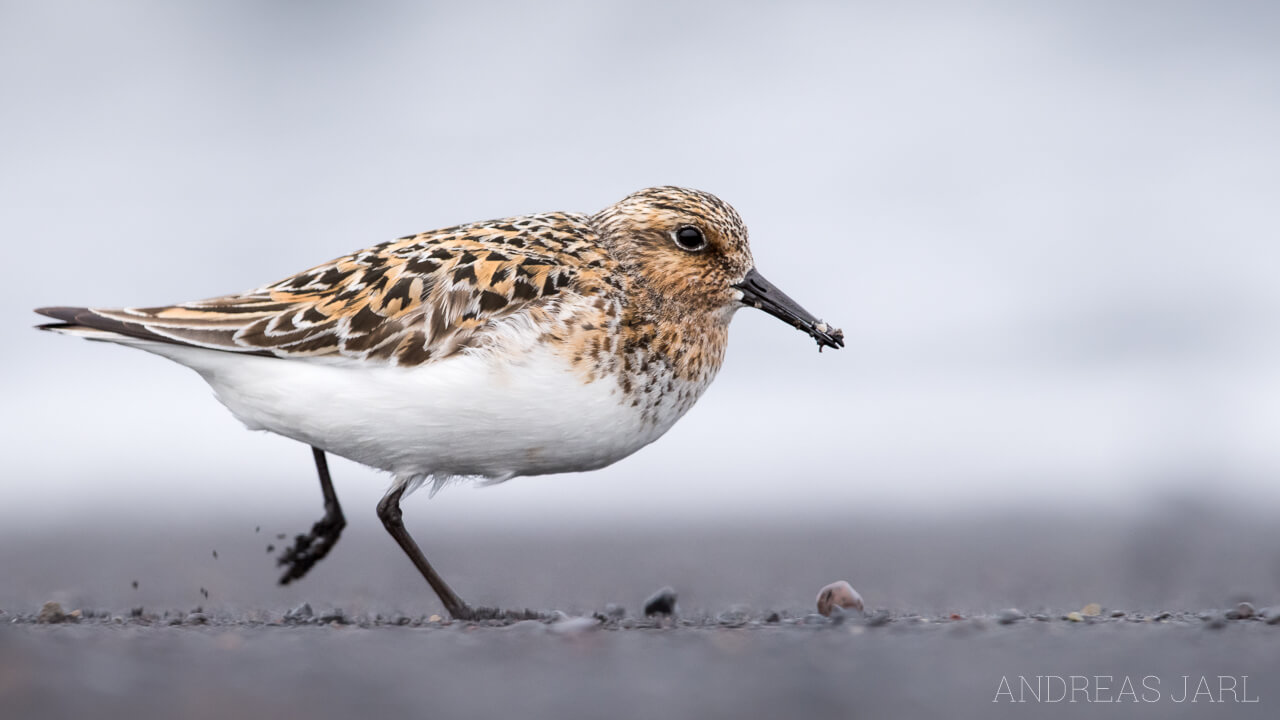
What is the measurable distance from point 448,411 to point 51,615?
206 cm

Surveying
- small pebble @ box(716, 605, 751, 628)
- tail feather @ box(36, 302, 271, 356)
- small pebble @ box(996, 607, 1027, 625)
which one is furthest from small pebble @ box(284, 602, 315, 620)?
small pebble @ box(996, 607, 1027, 625)

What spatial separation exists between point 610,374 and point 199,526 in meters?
8.58

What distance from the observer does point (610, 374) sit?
18.5 feet

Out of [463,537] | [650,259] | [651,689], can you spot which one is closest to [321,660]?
[651,689]

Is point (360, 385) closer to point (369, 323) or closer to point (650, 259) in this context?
point (369, 323)

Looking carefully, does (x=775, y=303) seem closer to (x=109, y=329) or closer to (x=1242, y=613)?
(x=1242, y=613)

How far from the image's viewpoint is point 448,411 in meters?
5.53

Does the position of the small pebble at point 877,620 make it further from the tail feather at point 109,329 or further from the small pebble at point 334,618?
the tail feather at point 109,329

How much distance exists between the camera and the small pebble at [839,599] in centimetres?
579


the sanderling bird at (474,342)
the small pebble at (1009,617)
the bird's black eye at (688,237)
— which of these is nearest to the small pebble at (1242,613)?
the small pebble at (1009,617)

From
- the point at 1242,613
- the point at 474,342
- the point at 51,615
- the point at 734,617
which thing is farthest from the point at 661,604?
the point at 51,615

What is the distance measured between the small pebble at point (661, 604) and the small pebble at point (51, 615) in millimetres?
2945

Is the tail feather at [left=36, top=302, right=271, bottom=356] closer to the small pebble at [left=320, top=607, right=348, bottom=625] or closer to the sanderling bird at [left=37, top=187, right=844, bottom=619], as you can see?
the sanderling bird at [left=37, top=187, right=844, bottom=619]

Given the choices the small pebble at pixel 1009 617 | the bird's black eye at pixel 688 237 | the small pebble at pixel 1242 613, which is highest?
the bird's black eye at pixel 688 237
